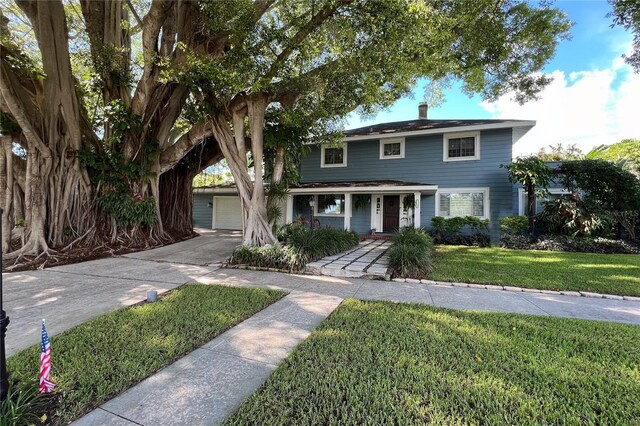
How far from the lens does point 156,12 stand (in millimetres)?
7133

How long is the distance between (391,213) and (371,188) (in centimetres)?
225

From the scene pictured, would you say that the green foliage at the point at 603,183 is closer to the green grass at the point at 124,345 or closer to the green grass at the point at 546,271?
the green grass at the point at 546,271

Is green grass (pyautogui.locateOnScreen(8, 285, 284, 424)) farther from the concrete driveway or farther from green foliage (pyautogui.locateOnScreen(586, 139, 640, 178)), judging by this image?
green foliage (pyautogui.locateOnScreen(586, 139, 640, 178))

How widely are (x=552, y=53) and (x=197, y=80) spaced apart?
1015cm

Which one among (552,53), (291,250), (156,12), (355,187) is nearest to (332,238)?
(291,250)

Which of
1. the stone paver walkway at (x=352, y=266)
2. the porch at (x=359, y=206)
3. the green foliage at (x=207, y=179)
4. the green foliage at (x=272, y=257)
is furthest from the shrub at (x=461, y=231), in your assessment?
the green foliage at (x=207, y=179)

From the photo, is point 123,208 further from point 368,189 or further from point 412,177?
point 412,177

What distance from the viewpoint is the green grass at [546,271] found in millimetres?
5129

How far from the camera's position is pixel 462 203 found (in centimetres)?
1146

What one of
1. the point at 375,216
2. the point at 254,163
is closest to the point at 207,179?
the point at 375,216

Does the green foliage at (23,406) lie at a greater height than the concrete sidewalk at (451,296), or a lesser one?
greater

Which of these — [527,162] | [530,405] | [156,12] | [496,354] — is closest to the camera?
[530,405]

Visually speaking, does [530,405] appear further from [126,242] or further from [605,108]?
[605,108]

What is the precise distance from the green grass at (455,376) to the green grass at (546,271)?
2096mm
